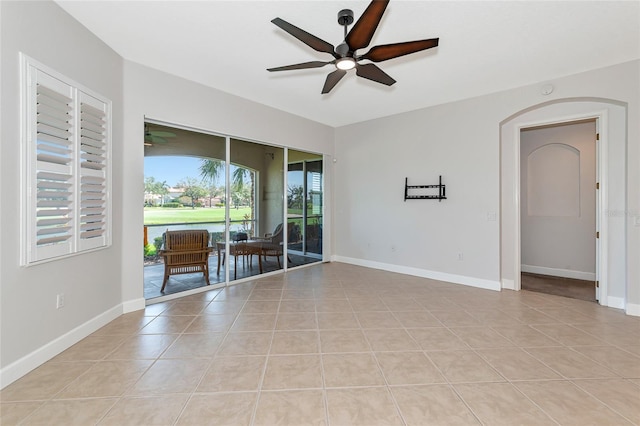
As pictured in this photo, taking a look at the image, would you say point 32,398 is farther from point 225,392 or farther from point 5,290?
point 225,392

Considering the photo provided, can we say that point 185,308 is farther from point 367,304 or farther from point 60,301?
point 367,304

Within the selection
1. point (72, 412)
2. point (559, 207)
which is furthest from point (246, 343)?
point (559, 207)

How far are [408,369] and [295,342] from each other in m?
1.03

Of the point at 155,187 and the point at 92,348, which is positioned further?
the point at 155,187

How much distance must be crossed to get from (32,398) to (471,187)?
5359mm

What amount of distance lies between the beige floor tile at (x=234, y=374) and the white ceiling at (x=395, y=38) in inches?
118

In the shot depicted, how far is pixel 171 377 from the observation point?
211cm

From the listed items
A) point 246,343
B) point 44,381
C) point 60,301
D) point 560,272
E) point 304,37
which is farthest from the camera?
point 560,272

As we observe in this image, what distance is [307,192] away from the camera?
5953 millimetres

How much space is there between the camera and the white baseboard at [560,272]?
4922mm

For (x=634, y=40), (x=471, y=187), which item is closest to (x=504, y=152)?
(x=471, y=187)

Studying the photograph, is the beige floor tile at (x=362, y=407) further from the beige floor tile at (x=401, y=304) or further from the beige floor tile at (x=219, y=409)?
the beige floor tile at (x=401, y=304)

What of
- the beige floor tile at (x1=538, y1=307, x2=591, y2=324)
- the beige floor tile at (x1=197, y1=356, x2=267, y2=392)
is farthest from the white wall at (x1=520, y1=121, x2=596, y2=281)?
the beige floor tile at (x1=197, y1=356, x2=267, y2=392)

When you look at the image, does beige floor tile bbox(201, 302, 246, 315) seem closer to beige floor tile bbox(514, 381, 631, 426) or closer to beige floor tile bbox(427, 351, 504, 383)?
beige floor tile bbox(427, 351, 504, 383)
